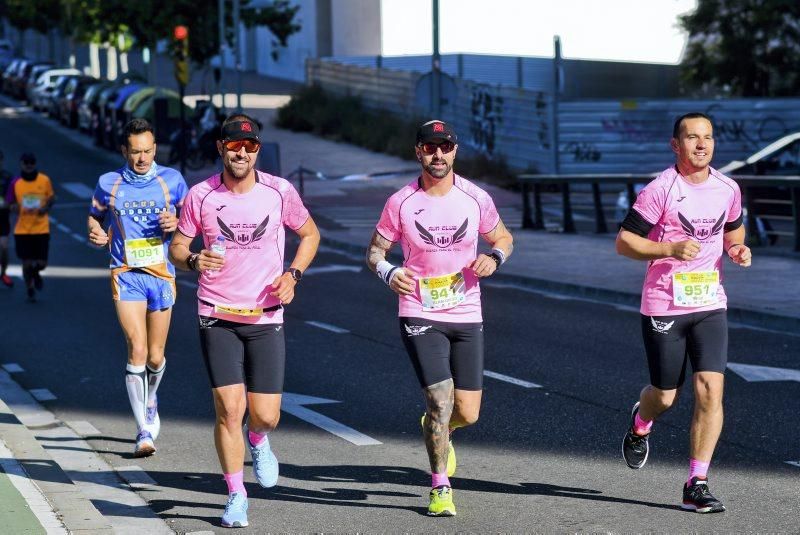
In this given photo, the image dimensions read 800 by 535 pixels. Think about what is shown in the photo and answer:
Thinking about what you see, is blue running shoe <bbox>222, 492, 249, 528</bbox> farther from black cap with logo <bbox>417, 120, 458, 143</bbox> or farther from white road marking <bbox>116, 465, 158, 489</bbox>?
black cap with logo <bbox>417, 120, 458, 143</bbox>

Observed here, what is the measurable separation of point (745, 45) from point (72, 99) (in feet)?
90.3

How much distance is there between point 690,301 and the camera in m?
7.69

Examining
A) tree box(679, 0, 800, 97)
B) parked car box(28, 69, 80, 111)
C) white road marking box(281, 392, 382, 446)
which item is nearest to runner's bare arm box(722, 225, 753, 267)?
white road marking box(281, 392, 382, 446)

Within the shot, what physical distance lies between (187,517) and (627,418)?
11.8ft

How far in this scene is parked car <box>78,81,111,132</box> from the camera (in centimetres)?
4978

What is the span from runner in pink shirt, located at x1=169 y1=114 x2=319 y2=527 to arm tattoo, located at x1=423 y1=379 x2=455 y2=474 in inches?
30.0

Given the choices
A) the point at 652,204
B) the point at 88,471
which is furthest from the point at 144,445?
the point at 652,204

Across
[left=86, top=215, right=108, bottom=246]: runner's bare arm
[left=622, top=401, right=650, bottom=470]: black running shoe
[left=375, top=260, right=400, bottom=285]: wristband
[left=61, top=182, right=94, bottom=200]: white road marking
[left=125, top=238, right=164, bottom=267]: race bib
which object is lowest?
[left=61, top=182, right=94, bottom=200]: white road marking

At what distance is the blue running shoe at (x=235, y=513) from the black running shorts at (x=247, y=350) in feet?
1.76

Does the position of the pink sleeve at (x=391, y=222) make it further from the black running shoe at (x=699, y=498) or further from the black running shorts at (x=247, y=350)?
the black running shoe at (x=699, y=498)

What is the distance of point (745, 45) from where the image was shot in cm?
3600

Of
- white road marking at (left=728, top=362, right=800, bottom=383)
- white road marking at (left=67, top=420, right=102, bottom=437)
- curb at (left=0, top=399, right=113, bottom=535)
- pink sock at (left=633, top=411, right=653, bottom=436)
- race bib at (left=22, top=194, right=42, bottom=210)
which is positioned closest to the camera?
curb at (left=0, top=399, right=113, bottom=535)

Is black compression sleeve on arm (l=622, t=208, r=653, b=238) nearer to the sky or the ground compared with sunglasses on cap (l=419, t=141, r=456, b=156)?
nearer to the ground

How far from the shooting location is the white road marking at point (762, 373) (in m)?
11.7
